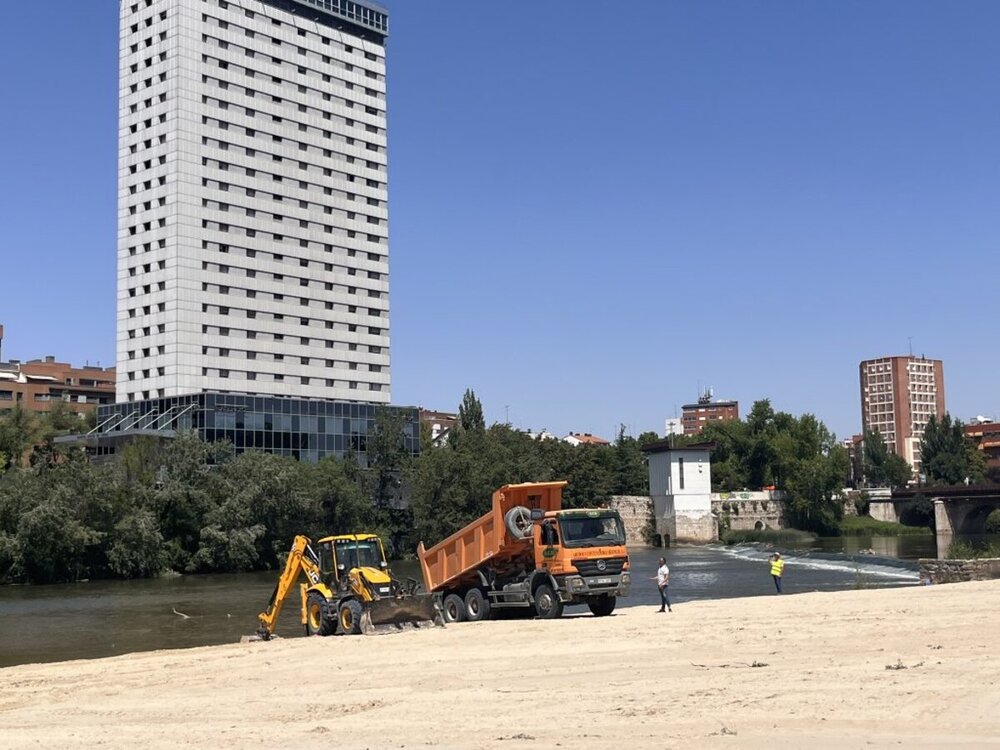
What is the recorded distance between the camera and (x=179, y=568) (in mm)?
75500

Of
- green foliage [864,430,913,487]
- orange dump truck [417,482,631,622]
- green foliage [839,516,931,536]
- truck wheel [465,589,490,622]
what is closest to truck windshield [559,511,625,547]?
orange dump truck [417,482,631,622]

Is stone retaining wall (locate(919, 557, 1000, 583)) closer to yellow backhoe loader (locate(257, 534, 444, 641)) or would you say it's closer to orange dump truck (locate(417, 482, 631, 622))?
orange dump truck (locate(417, 482, 631, 622))

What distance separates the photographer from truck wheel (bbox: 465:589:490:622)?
30.8 meters

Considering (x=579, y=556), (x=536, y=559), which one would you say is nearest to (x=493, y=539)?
(x=536, y=559)

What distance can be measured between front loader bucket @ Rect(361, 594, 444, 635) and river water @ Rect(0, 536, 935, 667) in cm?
533

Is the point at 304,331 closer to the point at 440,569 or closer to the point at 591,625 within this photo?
the point at 440,569

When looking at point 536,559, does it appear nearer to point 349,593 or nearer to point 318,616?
point 349,593

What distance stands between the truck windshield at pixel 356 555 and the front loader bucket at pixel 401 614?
53.7 inches

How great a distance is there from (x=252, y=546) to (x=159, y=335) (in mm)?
35366

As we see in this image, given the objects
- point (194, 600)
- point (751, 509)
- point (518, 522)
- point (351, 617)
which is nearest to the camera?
point (351, 617)

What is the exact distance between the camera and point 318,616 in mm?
29219

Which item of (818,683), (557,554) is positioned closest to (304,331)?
(557,554)

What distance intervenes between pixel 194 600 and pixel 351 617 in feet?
87.3

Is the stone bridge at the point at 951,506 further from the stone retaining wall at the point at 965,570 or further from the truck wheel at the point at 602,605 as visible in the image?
the truck wheel at the point at 602,605
